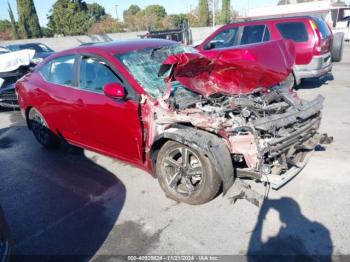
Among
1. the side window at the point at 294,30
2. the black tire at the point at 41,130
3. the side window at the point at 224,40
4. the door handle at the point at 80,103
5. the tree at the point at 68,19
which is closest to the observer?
the door handle at the point at 80,103

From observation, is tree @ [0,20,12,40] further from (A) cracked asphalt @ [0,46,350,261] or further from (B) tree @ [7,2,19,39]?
(A) cracked asphalt @ [0,46,350,261]

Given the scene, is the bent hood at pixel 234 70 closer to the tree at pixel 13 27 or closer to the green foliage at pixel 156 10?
the tree at pixel 13 27

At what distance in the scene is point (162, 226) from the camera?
10.8 ft

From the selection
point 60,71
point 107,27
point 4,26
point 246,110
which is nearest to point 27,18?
point 4,26

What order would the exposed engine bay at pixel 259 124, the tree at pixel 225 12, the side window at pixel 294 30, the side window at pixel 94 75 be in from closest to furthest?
the exposed engine bay at pixel 259 124 < the side window at pixel 94 75 < the side window at pixel 294 30 < the tree at pixel 225 12

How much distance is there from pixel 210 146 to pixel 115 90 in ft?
4.15

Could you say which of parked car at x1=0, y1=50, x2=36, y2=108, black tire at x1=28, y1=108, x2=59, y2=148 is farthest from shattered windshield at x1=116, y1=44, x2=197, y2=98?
parked car at x1=0, y1=50, x2=36, y2=108

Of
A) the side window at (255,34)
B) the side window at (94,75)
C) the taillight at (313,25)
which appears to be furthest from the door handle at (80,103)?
the taillight at (313,25)

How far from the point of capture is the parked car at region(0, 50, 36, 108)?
333 inches

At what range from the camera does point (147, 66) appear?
407 cm

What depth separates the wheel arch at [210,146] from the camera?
10.2ft

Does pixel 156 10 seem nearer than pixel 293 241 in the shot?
No

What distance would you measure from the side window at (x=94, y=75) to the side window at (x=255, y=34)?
18.0 feet

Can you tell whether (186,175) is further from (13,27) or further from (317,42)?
(13,27)
